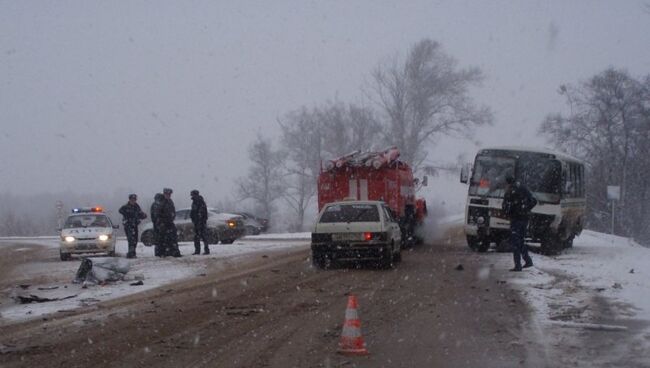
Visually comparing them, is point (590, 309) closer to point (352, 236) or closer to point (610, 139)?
point (352, 236)

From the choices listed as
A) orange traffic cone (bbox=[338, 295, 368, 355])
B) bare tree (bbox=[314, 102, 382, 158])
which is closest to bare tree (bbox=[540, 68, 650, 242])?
bare tree (bbox=[314, 102, 382, 158])

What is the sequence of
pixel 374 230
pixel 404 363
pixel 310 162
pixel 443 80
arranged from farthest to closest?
pixel 310 162
pixel 443 80
pixel 374 230
pixel 404 363

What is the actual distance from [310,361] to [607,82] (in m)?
53.4

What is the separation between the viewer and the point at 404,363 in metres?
7.87

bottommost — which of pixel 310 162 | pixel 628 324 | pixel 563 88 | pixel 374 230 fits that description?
pixel 628 324

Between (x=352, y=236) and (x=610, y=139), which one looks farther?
(x=610, y=139)

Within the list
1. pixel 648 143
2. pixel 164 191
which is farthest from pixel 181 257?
pixel 648 143

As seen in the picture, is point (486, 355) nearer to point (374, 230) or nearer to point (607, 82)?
point (374, 230)

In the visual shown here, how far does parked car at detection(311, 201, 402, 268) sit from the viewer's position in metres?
17.3

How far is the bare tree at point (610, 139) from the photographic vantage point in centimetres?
5550

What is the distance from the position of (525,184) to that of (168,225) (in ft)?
34.9

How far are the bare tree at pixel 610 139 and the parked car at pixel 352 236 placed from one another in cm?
4137

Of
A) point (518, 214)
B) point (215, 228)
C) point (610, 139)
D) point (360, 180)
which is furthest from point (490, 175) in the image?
point (610, 139)

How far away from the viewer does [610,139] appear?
2189 inches
